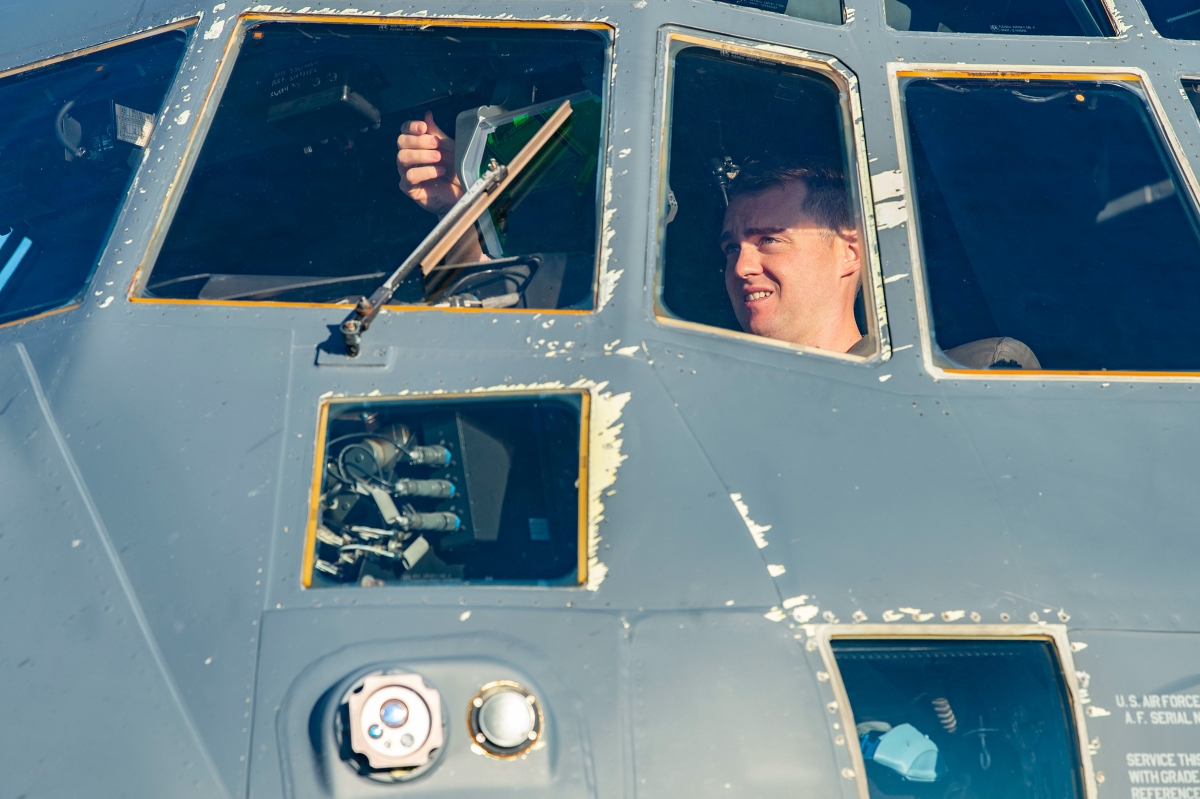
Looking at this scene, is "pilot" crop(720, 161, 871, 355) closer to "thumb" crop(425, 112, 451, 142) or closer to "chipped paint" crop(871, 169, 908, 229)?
"chipped paint" crop(871, 169, 908, 229)

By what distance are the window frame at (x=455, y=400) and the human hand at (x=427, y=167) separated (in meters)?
1.40

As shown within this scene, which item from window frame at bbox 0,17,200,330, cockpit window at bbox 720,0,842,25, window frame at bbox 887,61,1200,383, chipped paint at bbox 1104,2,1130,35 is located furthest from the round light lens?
chipped paint at bbox 1104,2,1130,35

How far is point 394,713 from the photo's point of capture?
7.30 ft

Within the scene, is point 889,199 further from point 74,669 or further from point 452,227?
point 74,669

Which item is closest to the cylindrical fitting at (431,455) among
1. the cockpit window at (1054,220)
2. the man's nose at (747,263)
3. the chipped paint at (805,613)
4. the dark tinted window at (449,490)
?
the dark tinted window at (449,490)

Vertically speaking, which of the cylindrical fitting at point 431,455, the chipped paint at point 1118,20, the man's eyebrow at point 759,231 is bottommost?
the cylindrical fitting at point 431,455

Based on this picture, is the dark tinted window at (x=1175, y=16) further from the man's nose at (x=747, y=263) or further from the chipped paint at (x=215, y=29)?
the chipped paint at (x=215, y=29)

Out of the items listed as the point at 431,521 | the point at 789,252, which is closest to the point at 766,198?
the point at 789,252

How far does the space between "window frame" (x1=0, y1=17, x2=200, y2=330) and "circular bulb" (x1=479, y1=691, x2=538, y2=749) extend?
171 centimetres

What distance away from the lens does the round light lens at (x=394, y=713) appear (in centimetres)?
222

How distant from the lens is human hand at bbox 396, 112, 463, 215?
3.99 meters

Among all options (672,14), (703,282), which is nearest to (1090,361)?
(703,282)

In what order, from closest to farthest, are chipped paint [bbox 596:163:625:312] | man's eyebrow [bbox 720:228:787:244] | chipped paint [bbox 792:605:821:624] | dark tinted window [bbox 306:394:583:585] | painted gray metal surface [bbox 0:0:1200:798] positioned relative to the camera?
painted gray metal surface [bbox 0:0:1200:798] → chipped paint [bbox 792:605:821:624] → dark tinted window [bbox 306:394:583:585] → chipped paint [bbox 596:163:625:312] → man's eyebrow [bbox 720:228:787:244]

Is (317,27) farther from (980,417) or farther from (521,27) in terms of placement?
(980,417)
